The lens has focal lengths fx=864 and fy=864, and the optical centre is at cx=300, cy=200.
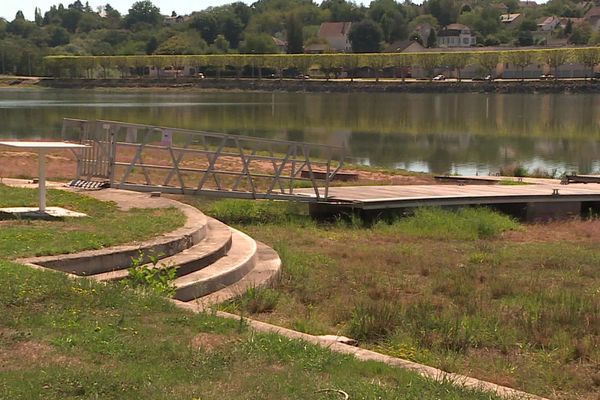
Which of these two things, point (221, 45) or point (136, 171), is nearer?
point (136, 171)

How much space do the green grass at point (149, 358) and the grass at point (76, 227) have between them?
6.28 feet

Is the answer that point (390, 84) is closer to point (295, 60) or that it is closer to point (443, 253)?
point (295, 60)

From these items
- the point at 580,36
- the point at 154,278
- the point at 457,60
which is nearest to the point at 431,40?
the point at 580,36

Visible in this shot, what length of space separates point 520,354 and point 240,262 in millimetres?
4003

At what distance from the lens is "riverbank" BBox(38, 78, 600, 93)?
10931 centimetres

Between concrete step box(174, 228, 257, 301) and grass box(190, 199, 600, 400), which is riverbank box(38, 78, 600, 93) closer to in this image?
grass box(190, 199, 600, 400)

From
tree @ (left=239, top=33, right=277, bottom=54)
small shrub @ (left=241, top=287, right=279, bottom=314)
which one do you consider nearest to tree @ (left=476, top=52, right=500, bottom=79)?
tree @ (left=239, top=33, right=277, bottom=54)

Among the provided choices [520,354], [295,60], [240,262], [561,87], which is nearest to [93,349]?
[520,354]

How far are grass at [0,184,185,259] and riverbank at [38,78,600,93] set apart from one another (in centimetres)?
10028

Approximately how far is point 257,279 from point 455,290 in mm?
2346

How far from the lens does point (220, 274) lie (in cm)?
981

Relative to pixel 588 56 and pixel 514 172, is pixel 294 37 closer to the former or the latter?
pixel 588 56

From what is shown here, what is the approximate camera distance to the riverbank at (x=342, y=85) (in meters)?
109

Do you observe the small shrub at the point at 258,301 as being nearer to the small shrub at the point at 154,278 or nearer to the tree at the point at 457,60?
the small shrub at the point at 154,278
